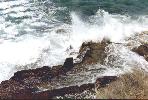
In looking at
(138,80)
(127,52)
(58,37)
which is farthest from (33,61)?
(138,80)

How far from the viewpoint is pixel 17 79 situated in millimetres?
15898

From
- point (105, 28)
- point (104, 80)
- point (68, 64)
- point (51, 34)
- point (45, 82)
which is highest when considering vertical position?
point (105, 28)

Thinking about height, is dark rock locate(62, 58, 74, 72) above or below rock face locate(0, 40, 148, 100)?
above

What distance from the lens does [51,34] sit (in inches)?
933

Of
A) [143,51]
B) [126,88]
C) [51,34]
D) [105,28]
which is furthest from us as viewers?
[105,28]

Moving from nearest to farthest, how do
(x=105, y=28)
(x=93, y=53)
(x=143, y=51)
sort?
(x=93, y=53) → (x=143, y=51) → (x=105, y=28)

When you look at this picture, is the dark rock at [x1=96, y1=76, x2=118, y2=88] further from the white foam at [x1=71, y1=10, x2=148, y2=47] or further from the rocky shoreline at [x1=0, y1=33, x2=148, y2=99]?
the white foam at [x1=71, y1=10, x2=148, y2=47]

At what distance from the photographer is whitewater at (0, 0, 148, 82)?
19328 millimetres

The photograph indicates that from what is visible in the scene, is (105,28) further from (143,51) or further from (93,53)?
(93,53)

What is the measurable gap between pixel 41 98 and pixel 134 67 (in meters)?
4.97

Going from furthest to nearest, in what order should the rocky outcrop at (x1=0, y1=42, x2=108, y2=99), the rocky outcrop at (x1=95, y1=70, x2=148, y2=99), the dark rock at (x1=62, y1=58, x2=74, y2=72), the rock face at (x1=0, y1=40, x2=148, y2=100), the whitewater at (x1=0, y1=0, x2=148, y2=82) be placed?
the whitewater at (x1=0, y1=0, x2=148, y2=82) < the dark rock at (x1=62, y1=58, x2=74, y2=72) < the rocky outcrop at (x1=0, y1=42, x2=108, y2=99) < the rock face at (x1=0, y1=40, x2=148, y2=100) < the rocky outcrop at (x1=95, y1=70, x2=148, y2=99)

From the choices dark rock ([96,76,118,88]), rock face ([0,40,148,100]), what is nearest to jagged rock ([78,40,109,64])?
rock face ([0,40,148,100])

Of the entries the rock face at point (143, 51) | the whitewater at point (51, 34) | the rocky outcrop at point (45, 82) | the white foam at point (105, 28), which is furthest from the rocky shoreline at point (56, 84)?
the white foam at point (105, 28)

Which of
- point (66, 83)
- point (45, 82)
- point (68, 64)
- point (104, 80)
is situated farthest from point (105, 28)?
point (45, 82)
